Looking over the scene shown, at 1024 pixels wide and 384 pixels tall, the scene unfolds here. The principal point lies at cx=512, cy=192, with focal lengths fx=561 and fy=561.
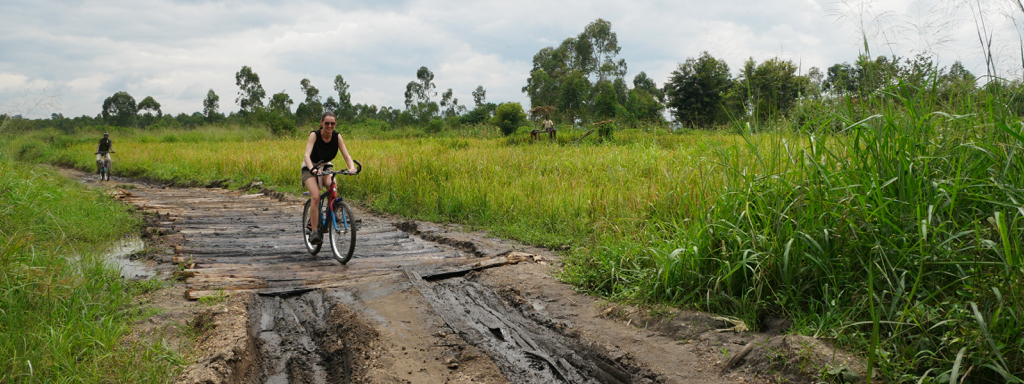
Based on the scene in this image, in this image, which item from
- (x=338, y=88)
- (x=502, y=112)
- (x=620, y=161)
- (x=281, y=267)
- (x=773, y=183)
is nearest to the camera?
Result: (x=773, y=183)

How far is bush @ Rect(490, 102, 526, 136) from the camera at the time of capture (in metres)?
24.3

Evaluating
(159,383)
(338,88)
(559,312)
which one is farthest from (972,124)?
(338,88)

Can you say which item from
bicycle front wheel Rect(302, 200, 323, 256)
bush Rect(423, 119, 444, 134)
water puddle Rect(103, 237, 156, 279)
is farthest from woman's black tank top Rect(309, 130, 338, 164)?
bush Rect(423, 119, 444, 134)

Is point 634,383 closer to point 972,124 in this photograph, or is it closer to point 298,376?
point 298,376

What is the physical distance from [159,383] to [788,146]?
13.1 feet

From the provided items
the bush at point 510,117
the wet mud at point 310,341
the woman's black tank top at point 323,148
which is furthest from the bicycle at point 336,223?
the bush at point 510,117

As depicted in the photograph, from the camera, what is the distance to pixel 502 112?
24.7m

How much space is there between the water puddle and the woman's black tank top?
1908 millimetres

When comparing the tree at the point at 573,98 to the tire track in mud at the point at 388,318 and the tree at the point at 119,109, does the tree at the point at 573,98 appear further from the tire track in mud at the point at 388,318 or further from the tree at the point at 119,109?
the tree at the point at 119,109

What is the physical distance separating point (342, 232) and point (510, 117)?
19045 mm

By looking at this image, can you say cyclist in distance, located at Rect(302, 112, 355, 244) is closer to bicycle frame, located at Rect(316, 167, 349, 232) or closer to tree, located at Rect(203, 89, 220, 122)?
bicycle frame, located at Rect(316, 167, 349, 232)

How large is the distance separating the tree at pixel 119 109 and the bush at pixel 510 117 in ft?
175

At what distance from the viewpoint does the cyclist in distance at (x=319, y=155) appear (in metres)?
5.98

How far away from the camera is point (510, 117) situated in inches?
964
